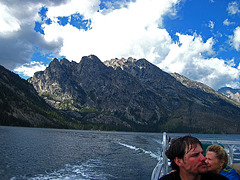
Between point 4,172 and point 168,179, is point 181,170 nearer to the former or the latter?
point 168,179

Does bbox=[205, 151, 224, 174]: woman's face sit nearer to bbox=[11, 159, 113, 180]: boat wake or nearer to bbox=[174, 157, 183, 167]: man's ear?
bbox=[174, 157, 183, 167]: man's ear

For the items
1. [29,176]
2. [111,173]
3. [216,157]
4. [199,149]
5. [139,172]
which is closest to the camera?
[199,149]

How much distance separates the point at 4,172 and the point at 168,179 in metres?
38.9

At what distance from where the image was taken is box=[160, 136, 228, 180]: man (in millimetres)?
4273

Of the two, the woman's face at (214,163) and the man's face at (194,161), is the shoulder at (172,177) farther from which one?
the woman's face at (214,163)

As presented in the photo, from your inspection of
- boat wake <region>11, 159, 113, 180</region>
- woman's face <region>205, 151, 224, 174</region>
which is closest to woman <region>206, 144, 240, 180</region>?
woman's face <region>205, 151, 224, 174</region>

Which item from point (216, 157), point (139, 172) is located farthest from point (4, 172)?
point (216, 157)

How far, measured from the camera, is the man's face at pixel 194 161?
425cm

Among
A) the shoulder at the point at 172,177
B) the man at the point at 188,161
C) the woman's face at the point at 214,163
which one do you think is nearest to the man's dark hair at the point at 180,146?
the man at the point at 188,161

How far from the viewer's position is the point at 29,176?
109 feet

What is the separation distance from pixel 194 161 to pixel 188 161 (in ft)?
0.41

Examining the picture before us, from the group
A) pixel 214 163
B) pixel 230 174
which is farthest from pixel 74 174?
pixel 230 174

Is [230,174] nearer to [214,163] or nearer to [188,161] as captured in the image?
[214,163]

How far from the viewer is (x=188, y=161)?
4336mm
